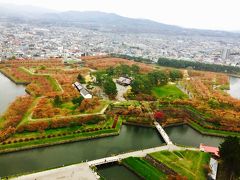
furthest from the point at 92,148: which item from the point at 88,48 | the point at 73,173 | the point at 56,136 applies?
the point at 88,48

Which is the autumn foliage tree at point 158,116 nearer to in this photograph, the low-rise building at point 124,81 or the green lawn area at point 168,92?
the green lawn area at point 168,92

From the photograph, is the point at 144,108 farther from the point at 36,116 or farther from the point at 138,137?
the point at 36,116

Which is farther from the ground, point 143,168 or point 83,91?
point 83,91

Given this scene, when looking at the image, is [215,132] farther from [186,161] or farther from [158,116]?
[186,161]

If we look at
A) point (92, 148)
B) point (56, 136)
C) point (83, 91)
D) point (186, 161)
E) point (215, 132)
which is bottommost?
point (92, 148)

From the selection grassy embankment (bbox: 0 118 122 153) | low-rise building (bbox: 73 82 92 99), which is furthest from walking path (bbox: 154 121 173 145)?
low-rise building (bbox: 73 82 92 99)

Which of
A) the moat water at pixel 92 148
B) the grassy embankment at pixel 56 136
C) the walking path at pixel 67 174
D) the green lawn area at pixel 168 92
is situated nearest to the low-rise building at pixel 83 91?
the grassy embankment at pixel 56 136

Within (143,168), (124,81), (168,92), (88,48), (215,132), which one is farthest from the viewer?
(88,48)

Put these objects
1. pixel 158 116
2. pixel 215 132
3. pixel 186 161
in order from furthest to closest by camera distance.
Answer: pixel 158 116, pixel 215 132, pixel 186 161

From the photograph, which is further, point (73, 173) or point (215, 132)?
point (215, 132)
